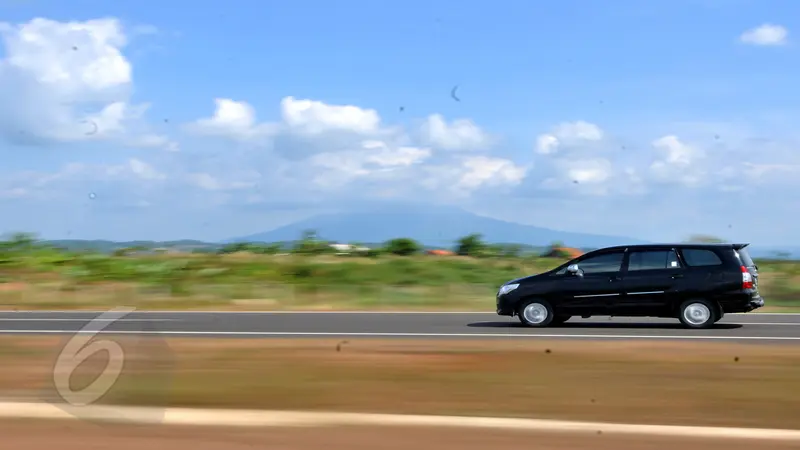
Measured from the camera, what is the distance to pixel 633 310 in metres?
18.3

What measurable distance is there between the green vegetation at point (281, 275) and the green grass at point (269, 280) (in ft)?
0.12

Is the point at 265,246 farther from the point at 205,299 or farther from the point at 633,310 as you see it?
the point at 633,310

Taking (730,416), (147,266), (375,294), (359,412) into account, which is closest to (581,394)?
(730,416)

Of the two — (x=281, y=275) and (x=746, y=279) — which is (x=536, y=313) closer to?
(x=746, y=279)

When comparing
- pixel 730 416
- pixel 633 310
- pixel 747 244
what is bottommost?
pixel 730 416

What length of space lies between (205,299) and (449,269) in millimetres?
10285

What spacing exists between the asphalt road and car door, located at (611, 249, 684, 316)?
1.35ft

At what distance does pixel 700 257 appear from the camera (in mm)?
18172

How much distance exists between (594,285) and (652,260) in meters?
1.14

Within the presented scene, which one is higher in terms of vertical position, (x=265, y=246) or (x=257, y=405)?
(x=265, y=246)

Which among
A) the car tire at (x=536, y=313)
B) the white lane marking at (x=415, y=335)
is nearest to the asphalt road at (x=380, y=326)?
the white lane marking at (x=415, y=335)

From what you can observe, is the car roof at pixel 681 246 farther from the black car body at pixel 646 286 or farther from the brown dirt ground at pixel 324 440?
the brown dirt ground at pixel 324 440

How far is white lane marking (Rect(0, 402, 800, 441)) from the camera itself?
27.1ft

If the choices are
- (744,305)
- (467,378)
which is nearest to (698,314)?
(744,305)
